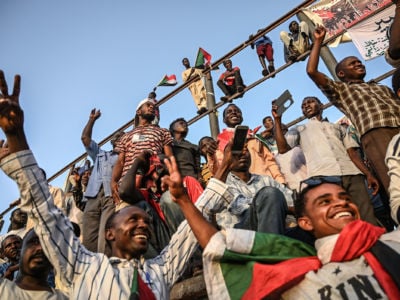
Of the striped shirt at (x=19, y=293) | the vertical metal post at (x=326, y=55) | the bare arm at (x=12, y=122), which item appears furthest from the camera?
the vertical metal post at (x=326, y=55)

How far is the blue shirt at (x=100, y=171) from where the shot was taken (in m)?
4.54

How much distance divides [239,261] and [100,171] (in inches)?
129

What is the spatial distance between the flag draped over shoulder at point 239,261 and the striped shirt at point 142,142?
2.35 metres

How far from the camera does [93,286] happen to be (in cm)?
194

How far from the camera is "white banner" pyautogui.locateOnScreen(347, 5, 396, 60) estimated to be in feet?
20.0

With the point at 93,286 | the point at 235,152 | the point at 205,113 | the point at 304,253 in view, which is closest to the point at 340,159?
the point at 235,152

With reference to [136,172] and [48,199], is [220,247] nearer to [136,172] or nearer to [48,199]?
[48,199]

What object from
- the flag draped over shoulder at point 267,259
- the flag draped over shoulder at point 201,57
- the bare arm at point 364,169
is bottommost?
the bare arm at point 364,169

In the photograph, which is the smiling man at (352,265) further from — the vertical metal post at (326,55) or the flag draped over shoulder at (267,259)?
the vertical metal post at (326,55)

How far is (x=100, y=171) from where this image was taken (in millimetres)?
4742

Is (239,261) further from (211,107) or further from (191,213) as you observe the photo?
(211,107)

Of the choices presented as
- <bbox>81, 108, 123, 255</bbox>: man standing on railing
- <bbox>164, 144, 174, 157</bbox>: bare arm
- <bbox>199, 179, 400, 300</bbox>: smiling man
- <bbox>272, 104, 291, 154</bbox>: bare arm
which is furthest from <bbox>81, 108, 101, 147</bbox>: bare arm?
<bbox>199, 179, 400, 300</bbox>: smiling man

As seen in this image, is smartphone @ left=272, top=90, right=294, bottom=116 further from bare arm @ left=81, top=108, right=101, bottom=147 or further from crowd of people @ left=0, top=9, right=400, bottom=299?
bare arm @ left=81, top=108, right=101, bottom=147

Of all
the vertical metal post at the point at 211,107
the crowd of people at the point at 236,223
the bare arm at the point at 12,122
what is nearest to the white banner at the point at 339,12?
the vertical metal post at the point at 211,107
